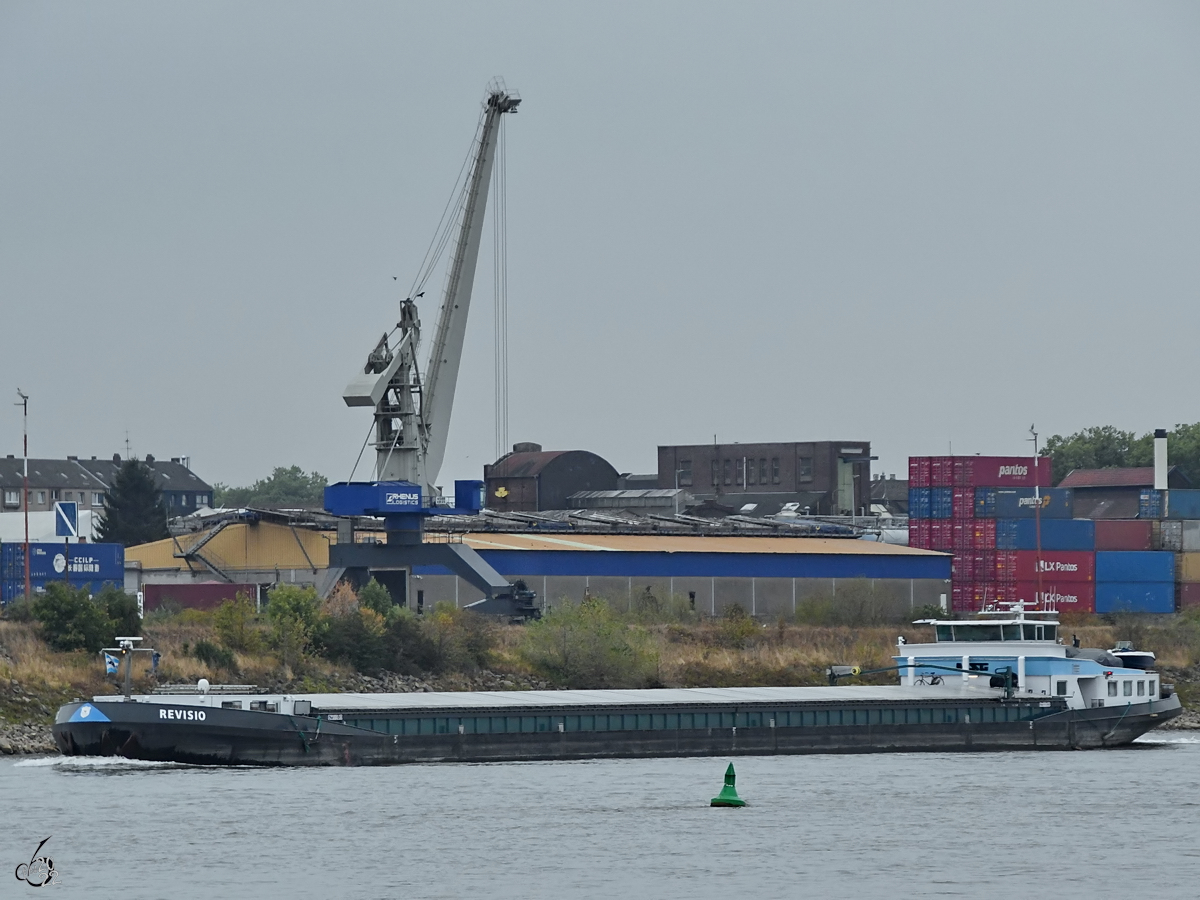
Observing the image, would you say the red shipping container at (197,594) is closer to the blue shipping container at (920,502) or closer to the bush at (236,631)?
the bush at (236,631)

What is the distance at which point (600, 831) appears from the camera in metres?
43.9

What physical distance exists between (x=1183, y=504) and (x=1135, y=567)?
23.2ft

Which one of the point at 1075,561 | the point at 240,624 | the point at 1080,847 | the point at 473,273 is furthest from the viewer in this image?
the point at 1075,561

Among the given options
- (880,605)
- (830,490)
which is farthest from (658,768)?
(830,490)

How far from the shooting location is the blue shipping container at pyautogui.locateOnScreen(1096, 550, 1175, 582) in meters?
100

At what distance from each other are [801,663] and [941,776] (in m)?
29.5

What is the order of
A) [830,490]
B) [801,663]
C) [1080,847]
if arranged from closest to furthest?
1. [1080,847]
2. [801,663]
3. [830,490]

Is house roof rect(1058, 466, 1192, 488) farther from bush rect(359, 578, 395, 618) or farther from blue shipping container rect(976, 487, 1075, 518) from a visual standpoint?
bush rect(359, 578, 395, 618)

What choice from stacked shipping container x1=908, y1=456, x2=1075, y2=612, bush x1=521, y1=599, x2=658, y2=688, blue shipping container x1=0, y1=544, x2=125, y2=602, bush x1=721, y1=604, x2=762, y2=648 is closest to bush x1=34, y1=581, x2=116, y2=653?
blue shipping container x1=0, y1=544, x2=125, y2=602

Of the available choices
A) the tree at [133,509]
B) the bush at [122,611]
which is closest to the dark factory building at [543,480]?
the tree at [133,509]

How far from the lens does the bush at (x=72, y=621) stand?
2746 inches

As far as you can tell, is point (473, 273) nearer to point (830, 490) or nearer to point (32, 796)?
point (32, 796)

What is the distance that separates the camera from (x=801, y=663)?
279 ft

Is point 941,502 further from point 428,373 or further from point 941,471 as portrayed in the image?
point 428,373
